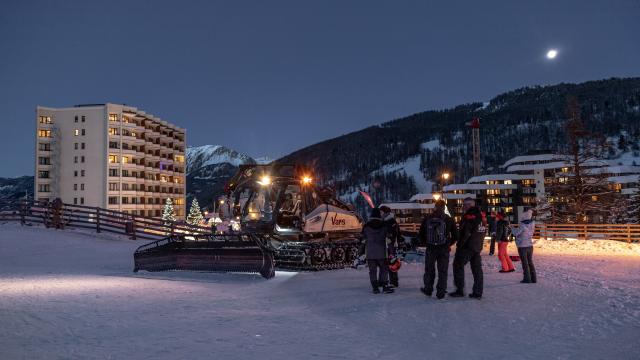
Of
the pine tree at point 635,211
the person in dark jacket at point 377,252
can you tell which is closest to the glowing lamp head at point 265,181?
the person in dark jacket at point 377,252

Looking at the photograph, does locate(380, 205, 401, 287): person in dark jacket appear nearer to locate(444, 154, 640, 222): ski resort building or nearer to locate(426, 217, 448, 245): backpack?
locate(426, 217, 448, 245): backpack

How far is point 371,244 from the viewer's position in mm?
9797

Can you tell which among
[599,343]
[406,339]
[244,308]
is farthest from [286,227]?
[599,343]

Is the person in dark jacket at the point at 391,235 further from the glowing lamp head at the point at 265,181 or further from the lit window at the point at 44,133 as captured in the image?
the lit window at the point at 44,133

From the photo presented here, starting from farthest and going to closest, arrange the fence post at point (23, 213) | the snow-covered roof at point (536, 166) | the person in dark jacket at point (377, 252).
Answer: the snow-covered roof at point (536, 166), the fence post at point (23, 213), the person in dark jacket at point (377, 252)

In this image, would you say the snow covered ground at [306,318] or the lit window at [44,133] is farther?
the lit window at [44,133]

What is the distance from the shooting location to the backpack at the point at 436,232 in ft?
29.6

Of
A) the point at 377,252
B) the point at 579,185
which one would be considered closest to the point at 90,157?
the point at 579,185

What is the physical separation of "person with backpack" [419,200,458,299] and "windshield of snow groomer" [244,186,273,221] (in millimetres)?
6367

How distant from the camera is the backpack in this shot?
9.02 metres

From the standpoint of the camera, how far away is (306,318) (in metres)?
7.25

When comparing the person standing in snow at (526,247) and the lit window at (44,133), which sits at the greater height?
the lit window at (44,133)

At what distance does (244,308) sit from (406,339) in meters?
3.14

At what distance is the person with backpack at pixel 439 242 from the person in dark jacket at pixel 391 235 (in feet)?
2.91
